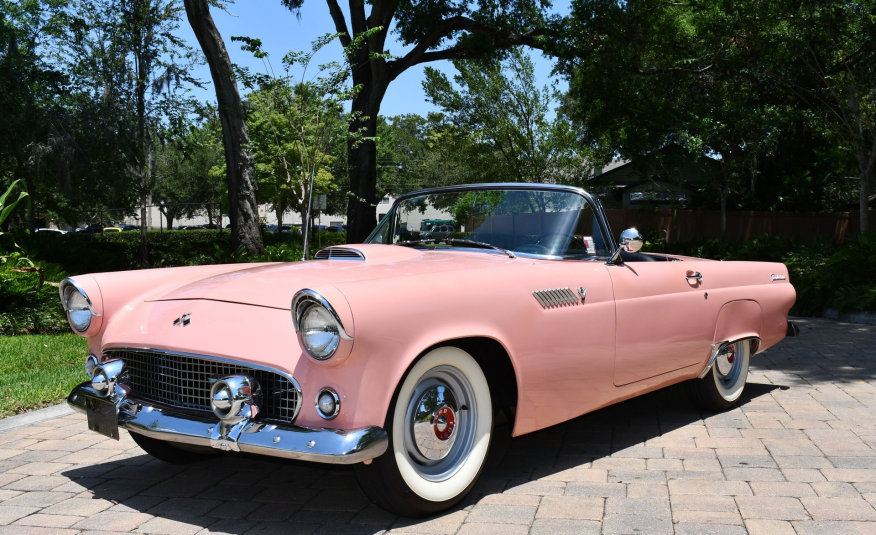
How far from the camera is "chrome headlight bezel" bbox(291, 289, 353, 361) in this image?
2805mm

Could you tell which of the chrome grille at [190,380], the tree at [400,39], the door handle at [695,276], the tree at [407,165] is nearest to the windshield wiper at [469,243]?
the door handle at [695,276]

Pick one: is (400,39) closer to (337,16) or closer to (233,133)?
(337,16)

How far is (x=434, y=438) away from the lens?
322cm

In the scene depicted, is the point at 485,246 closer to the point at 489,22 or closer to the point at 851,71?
the point at 851,71

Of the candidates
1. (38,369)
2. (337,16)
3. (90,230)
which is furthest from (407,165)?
(38,369)

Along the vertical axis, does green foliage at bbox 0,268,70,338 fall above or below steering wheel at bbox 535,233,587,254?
below

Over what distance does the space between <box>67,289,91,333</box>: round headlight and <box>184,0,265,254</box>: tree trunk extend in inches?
353

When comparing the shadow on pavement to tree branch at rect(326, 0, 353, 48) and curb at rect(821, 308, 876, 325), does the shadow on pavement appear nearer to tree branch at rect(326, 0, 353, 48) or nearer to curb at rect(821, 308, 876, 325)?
curb at rect(821, 308, 876, 325)

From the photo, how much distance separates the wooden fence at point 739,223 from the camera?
2027 centimetres

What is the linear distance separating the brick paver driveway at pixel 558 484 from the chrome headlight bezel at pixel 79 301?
78 cm

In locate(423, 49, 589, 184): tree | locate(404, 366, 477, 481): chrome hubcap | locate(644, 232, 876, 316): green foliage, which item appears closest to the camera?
locate(404, 366, 477, 481): chrome hubcap

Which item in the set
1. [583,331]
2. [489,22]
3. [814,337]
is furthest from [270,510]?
[489,22]

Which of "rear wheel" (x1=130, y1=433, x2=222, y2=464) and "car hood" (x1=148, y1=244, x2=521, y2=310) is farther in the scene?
"rear wheel" (x1=130, y1=433, x2=222, y2=464)

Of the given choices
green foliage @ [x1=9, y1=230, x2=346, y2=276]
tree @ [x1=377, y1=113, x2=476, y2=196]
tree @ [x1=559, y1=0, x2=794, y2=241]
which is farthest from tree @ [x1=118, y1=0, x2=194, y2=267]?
tree @ [x1=377, y1=113, x2=476, y2=196]
